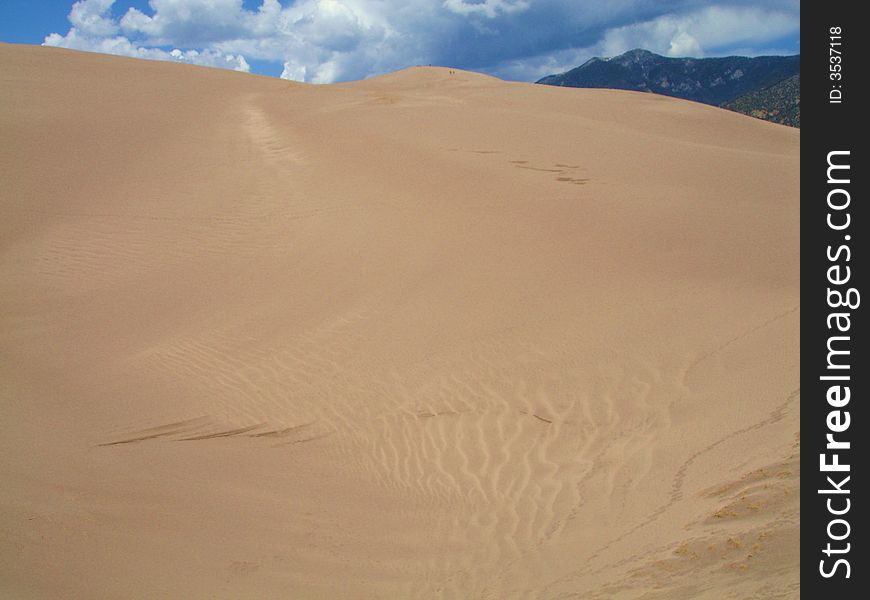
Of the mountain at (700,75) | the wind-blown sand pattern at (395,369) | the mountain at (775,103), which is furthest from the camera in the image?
the mountain at (700,75)

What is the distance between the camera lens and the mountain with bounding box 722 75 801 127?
71.3 meters

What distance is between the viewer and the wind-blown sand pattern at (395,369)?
3.65m

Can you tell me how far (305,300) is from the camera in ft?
26.3

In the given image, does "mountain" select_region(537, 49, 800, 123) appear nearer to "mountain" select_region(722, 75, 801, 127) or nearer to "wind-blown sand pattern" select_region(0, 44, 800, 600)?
"mountain" select_region(722, 75, 801, 127)

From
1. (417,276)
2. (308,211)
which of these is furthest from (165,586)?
(308,211)

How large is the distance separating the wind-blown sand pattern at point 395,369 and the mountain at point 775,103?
2637 inches

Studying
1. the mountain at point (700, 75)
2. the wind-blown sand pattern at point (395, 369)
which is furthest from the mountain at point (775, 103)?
the mountain at point (700, 75)

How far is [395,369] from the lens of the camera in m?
6.47

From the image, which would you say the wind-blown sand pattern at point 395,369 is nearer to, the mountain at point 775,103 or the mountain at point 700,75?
the mountain at point 775,103

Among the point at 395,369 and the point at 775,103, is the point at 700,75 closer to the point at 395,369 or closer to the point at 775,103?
the point at 775,103

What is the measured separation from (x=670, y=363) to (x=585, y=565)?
3094 millimetres

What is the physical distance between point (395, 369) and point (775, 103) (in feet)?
286

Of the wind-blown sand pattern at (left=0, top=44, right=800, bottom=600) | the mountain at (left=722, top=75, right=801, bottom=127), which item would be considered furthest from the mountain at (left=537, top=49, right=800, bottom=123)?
the wind-blown sand pattern at (left=0, top=44, right=800, bottom=600)

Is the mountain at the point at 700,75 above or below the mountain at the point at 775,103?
above
